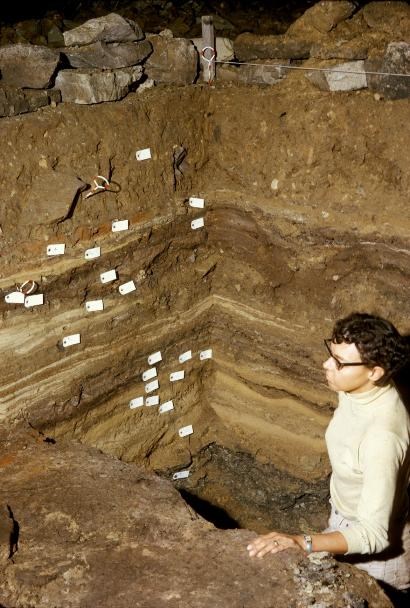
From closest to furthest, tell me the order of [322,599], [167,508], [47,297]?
[322,599] → [167,508] → [47,297]

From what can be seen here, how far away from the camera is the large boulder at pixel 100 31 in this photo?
3939 millimetres

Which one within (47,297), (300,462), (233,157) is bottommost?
(300,462)

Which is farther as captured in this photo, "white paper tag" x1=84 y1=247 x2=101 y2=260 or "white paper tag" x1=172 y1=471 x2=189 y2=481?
"white paper tag" x1=172 y1=471 x2=189 y2=481

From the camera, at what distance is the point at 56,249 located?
385cm

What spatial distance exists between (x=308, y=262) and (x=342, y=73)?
1.23 meters

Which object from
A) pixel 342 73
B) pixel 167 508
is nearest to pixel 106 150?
pixel 342 73

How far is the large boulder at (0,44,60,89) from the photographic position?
3.67 m

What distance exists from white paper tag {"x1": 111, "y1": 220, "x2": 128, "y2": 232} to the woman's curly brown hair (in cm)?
203

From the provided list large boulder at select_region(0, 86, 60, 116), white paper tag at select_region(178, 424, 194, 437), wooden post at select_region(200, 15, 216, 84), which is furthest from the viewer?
white paper tag at select_region(178, 424, 194, 437)

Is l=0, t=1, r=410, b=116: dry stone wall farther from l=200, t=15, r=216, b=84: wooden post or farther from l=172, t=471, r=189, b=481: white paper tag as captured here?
l=172, t=471, r=189, b=481: white paper tag

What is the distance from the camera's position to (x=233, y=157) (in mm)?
4520

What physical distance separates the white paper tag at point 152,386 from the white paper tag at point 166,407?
0.19 metres

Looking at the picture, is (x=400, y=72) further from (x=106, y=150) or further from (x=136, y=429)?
(x=136, y=429)

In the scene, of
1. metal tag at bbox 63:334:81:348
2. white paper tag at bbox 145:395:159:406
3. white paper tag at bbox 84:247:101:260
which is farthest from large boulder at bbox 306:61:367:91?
white paper tag at bbox 145:395:159:406
